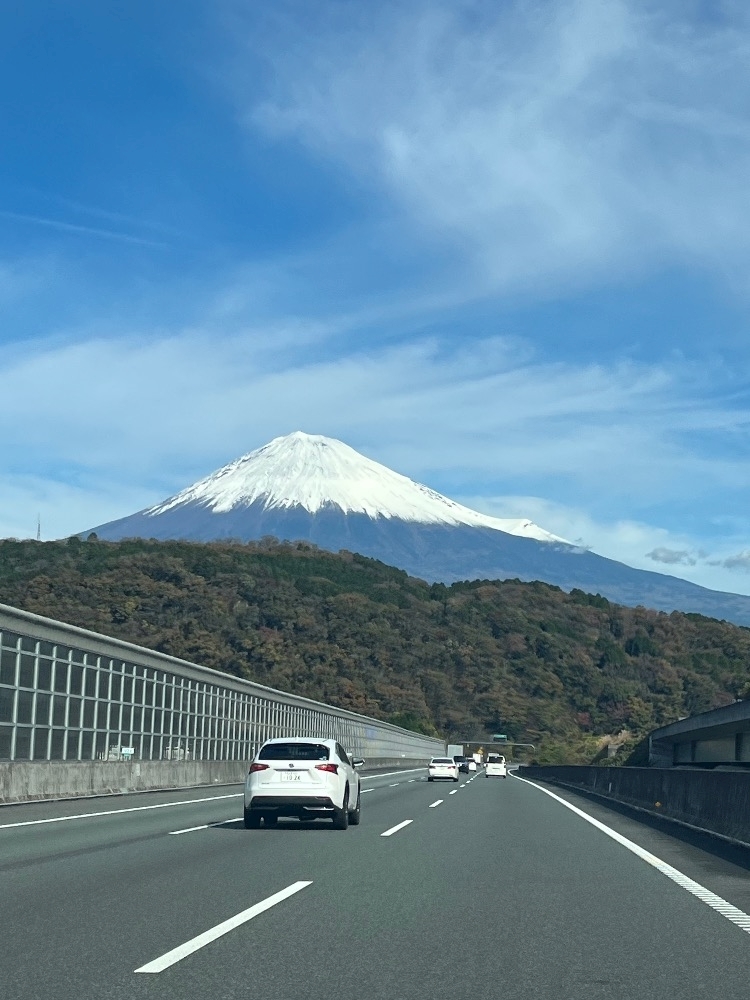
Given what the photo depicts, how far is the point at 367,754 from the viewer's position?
100500mm

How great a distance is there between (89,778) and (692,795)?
1354cm

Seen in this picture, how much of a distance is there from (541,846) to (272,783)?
15.3ft

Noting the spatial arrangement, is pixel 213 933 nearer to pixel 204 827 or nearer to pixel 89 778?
pixel 204 827

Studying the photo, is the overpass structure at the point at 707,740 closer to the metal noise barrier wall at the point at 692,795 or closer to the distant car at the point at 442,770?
the distant car at the point at 442,770

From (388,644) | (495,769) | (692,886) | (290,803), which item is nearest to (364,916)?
(692,886)

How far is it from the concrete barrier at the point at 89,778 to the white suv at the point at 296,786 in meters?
6.19

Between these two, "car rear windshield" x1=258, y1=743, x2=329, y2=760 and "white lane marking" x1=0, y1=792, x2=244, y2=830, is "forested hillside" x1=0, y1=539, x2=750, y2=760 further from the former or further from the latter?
"car rear windshield" x1=258, y1=743, x2=329, y2=760

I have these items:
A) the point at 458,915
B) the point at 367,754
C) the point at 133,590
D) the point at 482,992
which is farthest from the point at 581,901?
the point at 133,590

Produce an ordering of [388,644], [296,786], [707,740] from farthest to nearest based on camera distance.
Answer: [388,644] → [707,740] → [296,786]

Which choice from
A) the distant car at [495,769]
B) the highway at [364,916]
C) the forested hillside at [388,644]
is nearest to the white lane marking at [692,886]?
the highway at [364,916]

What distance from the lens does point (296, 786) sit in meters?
19.8

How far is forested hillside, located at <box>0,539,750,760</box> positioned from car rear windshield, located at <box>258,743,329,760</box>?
106 meters

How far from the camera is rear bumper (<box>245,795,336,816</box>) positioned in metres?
19.6

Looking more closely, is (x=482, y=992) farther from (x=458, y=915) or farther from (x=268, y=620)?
(x=268, y=620)
